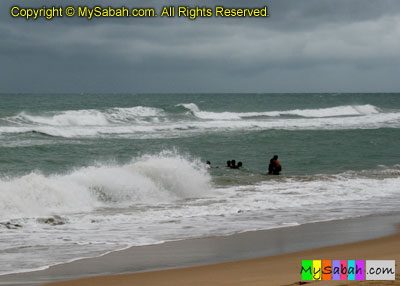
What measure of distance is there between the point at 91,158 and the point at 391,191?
12.1 metres

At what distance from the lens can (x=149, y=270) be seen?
7867mm

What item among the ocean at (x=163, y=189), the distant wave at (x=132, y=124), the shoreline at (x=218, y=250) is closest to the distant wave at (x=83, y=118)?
the distant wave at (x=132, y=124)

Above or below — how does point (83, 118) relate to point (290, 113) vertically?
below

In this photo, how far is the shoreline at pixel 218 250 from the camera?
783 centimetres

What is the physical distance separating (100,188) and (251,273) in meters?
7.76

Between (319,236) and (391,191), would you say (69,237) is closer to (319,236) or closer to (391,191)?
(319,236)

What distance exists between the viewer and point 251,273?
7508 millimetres

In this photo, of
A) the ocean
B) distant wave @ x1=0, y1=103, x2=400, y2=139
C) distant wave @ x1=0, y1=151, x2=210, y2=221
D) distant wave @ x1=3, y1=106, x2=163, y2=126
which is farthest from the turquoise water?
distant wave @ x1=0, y1=151, x2=210, y2=221

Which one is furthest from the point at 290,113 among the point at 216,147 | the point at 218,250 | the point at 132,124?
the point at 218,250

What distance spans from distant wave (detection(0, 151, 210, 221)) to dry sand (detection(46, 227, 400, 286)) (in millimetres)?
4926

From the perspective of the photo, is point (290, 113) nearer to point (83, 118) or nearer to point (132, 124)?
point (132, 124)

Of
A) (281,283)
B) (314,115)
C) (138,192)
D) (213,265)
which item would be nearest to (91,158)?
(138,192)

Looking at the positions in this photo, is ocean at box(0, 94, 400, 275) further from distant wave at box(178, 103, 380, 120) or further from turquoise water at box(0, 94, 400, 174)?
distant wave at box(178, 103, 380, 120)

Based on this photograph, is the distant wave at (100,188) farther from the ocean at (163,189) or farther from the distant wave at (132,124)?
the distant wave at (132,124)
